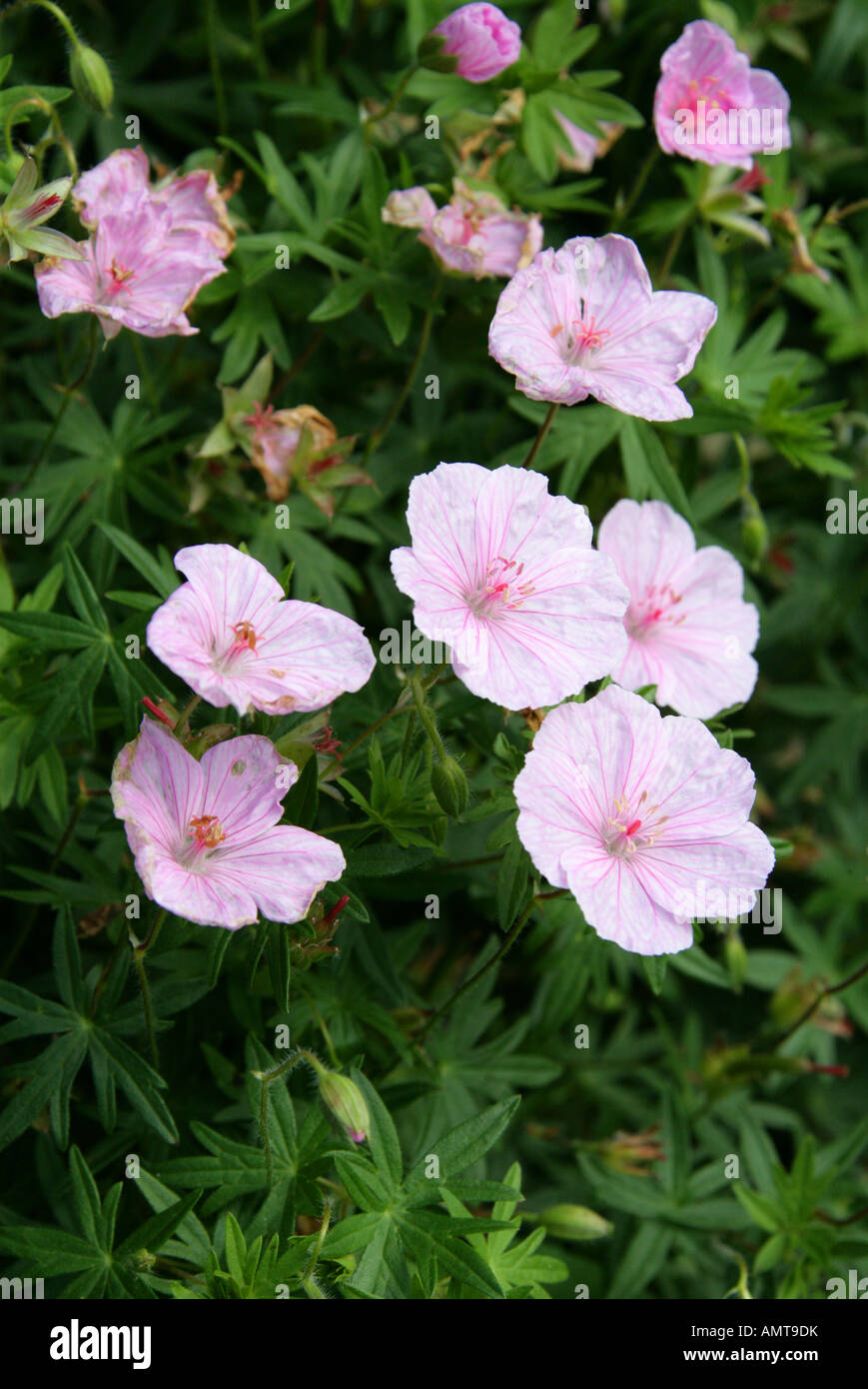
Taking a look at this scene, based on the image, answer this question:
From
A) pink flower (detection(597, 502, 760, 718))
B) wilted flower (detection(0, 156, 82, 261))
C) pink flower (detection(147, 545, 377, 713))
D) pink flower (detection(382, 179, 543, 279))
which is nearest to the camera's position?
pink flower (detection(147, 545, 377, 713))

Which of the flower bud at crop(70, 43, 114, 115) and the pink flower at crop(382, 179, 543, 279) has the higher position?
the flower bud at crop(70, 43, 114, 115)

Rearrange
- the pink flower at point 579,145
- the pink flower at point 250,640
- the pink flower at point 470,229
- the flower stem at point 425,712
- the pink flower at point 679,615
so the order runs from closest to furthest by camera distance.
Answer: the pink flower at point 250,640 → the flower stem at point 425,712 → the pink flower at point 679,615 → the pink flower at point 470,229 → the pink flower at point 579,145

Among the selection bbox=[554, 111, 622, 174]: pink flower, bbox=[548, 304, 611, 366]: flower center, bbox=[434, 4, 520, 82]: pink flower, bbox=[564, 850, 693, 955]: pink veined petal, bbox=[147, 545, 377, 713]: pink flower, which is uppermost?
bbox=[434, 4, 520, 82]: pink flower

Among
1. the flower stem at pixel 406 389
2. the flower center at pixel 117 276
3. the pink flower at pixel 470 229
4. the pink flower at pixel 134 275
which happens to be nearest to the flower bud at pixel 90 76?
the pink flower at pixel 134 275

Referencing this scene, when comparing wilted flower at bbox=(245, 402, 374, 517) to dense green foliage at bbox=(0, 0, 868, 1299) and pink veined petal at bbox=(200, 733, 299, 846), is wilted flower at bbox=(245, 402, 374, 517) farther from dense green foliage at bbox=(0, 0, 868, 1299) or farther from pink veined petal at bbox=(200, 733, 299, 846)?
pink veined petal at bbox=(200, 733, 299, 846)

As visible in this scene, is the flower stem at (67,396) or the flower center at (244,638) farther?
the flower stem at (67,396)

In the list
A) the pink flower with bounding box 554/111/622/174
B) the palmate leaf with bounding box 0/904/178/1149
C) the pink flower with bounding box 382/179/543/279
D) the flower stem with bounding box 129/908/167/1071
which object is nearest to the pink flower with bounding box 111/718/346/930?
the flower stem with bounding box 129/908/167/1071

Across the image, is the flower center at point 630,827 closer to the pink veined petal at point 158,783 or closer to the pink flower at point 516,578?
the pink flower at point 516,578
